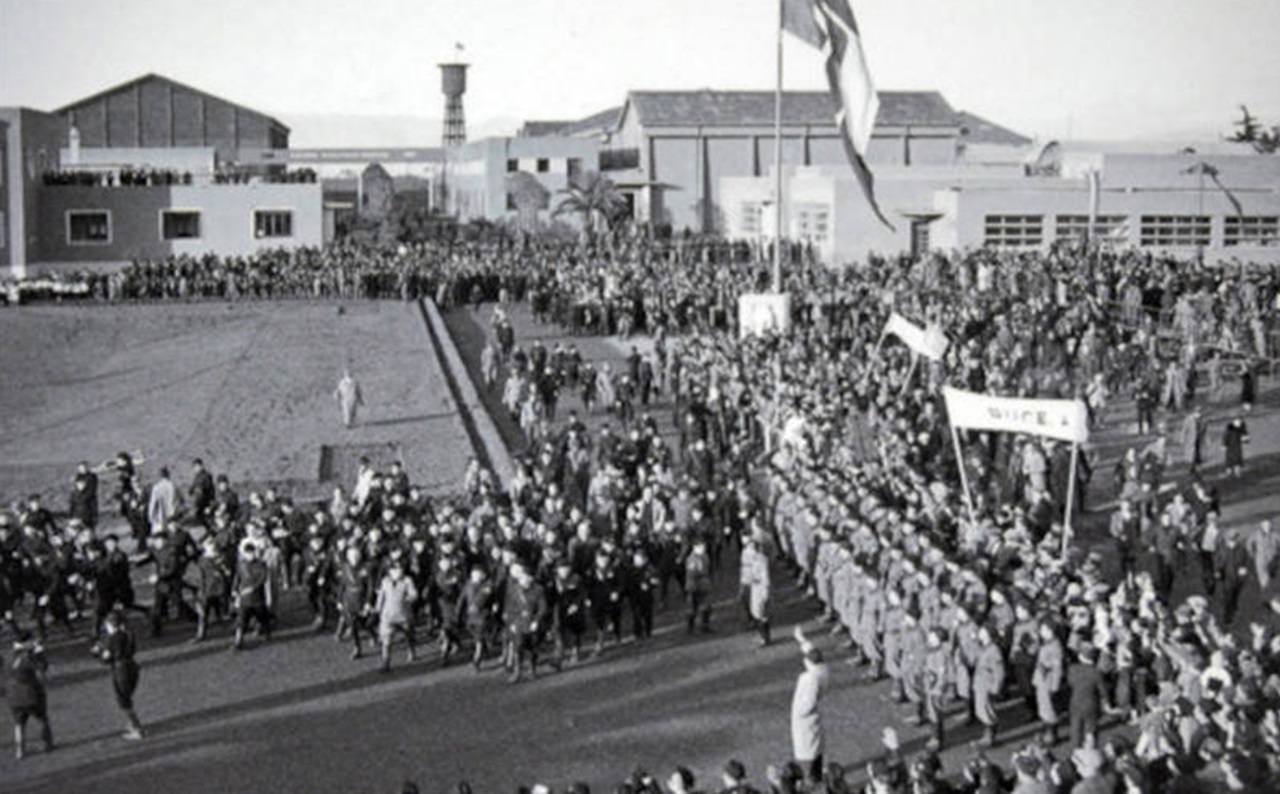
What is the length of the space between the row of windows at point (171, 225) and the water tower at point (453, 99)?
32.8 meters

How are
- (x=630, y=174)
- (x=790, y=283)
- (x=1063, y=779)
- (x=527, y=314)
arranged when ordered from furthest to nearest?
(x=630, y=174) < (x=527, y=314) < (x=790, y=283) < (x=1063, y=779)

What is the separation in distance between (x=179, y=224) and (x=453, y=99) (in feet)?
120

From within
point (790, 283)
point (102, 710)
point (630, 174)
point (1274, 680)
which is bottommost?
point (102, 710)

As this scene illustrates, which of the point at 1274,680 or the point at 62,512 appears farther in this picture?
the point at 62,512

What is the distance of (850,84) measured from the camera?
22.4 m

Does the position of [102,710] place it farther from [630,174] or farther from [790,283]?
[630,174]

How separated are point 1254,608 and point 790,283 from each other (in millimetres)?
22214

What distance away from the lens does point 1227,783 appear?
410 inches

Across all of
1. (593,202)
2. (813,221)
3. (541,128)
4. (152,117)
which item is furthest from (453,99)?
(813,221)

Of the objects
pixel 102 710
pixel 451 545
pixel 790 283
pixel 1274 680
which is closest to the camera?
pixel 1274 680

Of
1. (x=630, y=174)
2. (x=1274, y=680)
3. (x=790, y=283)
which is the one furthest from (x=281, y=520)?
(x=630, y=174)

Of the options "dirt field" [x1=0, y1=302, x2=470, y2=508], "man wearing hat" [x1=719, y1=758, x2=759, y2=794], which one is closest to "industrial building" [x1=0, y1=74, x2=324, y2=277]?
"dirt field" [x1=0, y1=302, x2=470, y2=508]

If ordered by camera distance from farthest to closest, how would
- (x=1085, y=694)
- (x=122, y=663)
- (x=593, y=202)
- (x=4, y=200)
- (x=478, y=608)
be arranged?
(x=593, y=202)
(x=4, y=200)
(x=478, y=608)
(x=122, y=663)
(x=1085, y=694)

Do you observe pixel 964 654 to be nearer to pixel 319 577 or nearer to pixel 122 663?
pixel 319 577
